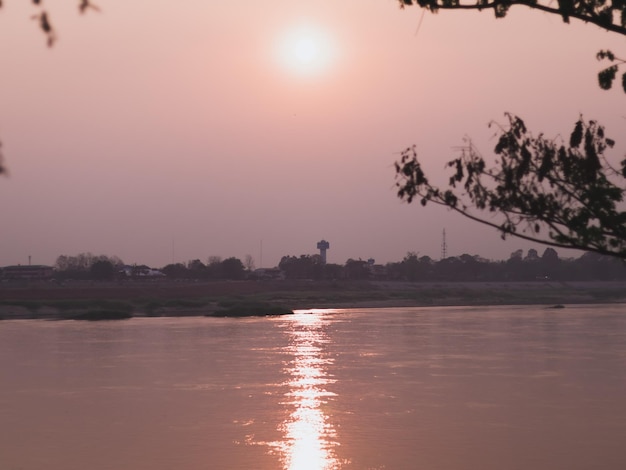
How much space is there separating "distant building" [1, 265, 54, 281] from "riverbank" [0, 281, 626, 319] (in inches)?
1531

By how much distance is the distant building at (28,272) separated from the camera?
592ft

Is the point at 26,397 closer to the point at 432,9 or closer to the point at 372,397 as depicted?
the point at 372,397

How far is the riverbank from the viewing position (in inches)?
3706

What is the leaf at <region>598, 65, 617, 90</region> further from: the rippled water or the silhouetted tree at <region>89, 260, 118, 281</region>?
the silhouetted tree at <region>89, 260, 118, 281</region>

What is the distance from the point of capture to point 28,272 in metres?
183

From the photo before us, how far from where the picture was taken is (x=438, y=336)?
2270 inches

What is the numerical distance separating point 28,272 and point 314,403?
16216 cm

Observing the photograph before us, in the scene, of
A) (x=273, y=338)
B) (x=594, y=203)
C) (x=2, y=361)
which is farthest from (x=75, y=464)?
(x=273, y=338)

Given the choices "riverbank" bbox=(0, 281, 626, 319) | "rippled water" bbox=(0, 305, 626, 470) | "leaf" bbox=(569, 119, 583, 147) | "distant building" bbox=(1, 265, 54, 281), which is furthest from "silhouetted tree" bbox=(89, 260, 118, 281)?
"leaf" bbox=(569, 119, 583, 147)

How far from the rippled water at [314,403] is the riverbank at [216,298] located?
4036cm

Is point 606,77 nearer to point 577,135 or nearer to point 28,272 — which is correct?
point 577,135

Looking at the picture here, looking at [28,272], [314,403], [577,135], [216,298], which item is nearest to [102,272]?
[28,272]

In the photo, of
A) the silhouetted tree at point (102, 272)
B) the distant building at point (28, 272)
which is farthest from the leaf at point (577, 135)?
the distant building at point (28, 272)

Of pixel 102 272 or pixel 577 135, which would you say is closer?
pixel 577 135
